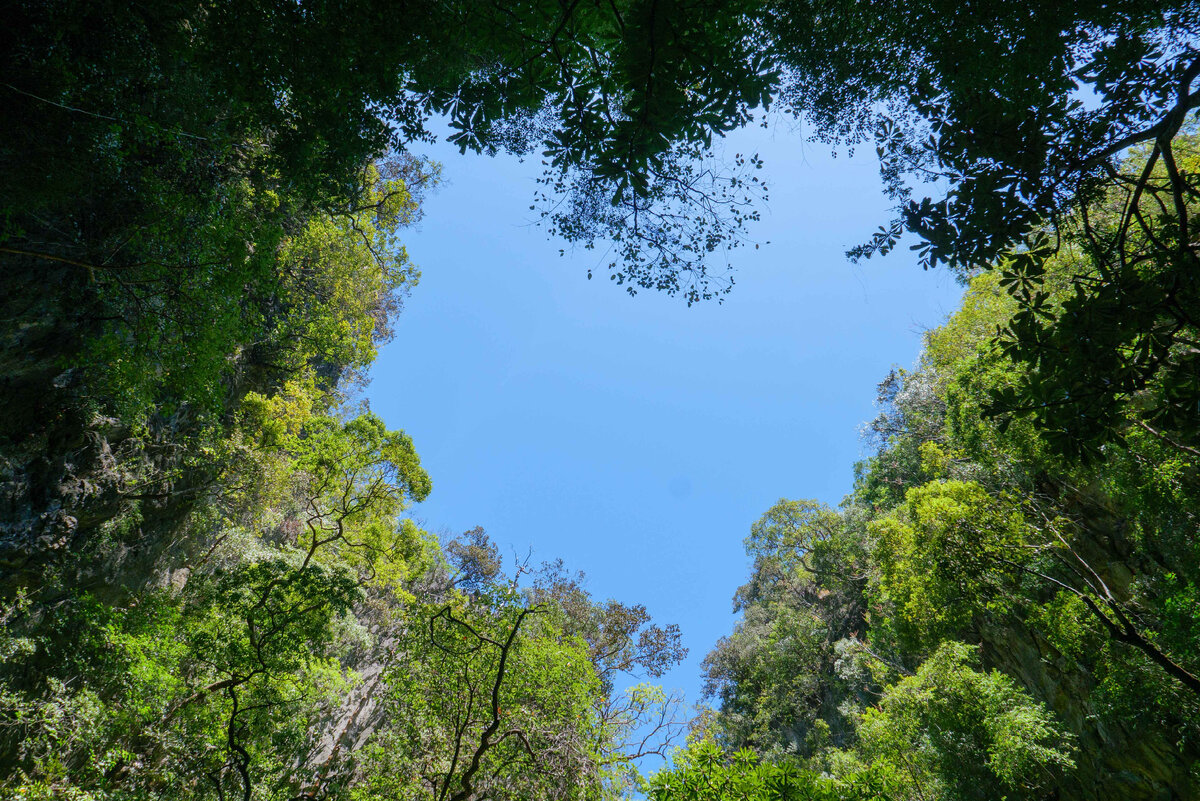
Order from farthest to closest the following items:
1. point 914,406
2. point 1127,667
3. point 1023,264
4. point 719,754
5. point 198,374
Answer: point 914,406 < point 1127,667 < point 198,374 < point 719,754 < point 1023,264

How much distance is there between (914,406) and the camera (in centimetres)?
1672

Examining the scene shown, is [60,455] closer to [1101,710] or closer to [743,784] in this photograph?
[743,784]

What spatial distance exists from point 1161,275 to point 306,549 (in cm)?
1352

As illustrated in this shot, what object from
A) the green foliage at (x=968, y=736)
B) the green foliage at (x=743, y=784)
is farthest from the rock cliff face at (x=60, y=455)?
the green foliage at (x=968, y=736)

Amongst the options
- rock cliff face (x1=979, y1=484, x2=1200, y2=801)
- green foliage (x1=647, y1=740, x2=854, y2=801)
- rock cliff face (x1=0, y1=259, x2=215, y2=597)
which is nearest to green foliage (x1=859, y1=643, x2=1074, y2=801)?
rock cliff face (x1=979, y1=484, x2=1200, y2=801)

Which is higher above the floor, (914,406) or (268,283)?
(914,406)

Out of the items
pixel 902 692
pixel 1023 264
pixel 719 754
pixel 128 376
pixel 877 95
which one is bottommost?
pixel 719 754

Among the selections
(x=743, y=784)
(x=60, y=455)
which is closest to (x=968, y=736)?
(x=743, y=784)

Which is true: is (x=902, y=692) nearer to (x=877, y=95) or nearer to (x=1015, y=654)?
(x=1015, y=654)

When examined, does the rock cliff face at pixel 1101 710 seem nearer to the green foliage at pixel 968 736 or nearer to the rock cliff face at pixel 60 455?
the green foliage at pixel 968 736

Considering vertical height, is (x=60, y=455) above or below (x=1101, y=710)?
above

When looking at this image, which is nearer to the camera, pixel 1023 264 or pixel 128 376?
pixel 1023 264

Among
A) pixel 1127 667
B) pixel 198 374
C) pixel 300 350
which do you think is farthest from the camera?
pixel 300 350

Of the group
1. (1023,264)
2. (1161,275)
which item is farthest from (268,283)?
(1161,275)
